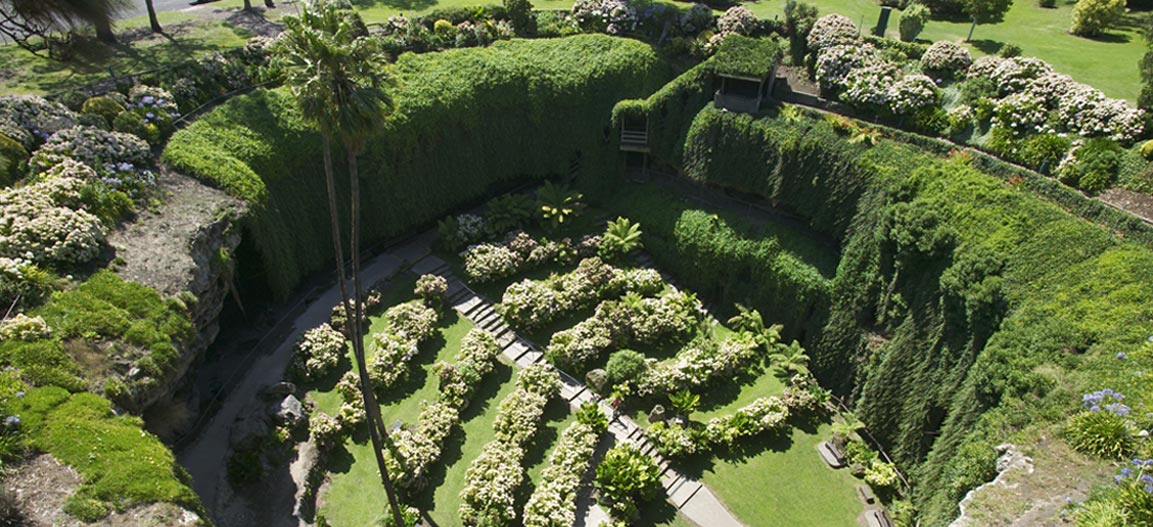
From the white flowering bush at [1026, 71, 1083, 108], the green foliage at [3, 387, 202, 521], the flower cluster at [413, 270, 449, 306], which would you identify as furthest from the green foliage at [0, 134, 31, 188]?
the white flowering bush at [1026, 71, 1083, 108]

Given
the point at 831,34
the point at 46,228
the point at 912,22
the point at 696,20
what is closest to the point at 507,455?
the point at 46,228

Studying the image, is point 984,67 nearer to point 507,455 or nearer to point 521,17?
point 521,17

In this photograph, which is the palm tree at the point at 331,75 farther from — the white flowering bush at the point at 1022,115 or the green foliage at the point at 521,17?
the white flowering bush at the point at 1022,115

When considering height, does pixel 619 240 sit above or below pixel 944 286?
below

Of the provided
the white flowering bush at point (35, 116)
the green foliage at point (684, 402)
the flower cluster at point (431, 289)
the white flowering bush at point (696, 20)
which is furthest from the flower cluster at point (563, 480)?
the white flowering bush at point (696, 20)

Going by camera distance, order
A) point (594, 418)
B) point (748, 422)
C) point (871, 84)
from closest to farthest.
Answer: point (594, 418) → point (748, 422) → point (871, 84)

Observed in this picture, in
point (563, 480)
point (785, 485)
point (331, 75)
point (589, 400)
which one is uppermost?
point (331, 75)

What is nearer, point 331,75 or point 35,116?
point 331,75
